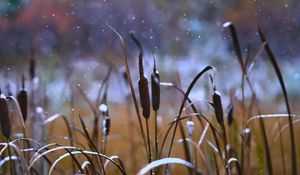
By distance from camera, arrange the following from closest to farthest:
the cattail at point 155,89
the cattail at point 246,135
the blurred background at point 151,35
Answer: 1. the cattail at point 155,89
2. the cattail at point 246,135
3. the blurred background at point 151,35

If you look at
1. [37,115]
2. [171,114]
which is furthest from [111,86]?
[37,115]

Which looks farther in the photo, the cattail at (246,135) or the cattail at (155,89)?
the cattail at (246,135)

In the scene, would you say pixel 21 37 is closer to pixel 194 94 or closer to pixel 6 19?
pixel 6 19

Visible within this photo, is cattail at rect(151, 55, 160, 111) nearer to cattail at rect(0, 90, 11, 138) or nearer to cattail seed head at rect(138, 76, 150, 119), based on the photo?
cattail seed head at rect(138, 76, 150, 119)

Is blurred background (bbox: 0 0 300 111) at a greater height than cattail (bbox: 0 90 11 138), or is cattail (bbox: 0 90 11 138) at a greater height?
→ blurred background (bbox: 0 0 300 111)

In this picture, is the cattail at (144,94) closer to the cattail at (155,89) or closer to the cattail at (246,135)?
the cattail at (155,89)

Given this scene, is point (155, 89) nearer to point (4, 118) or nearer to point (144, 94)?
point (144, 94)

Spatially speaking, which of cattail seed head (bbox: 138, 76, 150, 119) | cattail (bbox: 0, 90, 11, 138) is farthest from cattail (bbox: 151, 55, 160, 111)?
cattail (bbox: 0, 90, 11, 138)

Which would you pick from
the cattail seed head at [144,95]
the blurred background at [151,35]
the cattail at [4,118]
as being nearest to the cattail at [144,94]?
the cattail seed head at [144,95]
